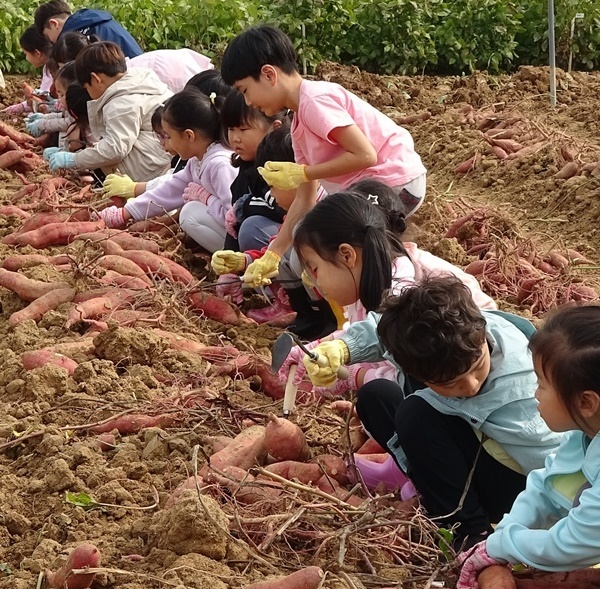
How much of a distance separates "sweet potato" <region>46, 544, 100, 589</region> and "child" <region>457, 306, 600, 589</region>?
831 mm

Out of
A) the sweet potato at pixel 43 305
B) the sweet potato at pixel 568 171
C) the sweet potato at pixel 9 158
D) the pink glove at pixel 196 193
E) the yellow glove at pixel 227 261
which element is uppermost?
the yellow glove at pixel 227 261

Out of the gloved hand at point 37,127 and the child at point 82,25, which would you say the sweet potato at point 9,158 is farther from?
the child at point 82,25

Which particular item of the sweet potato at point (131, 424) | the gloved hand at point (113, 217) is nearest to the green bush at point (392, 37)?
the gloved hand at point (113, 217)

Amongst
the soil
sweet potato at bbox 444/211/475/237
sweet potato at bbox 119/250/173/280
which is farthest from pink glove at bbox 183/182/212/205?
sweet potato at bbox 444/211/475/237

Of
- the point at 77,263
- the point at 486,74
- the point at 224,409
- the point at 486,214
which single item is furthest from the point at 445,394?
the point at 486,74

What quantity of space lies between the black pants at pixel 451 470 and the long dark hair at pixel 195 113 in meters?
2.60

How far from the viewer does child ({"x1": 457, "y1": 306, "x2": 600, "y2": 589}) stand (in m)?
1.85

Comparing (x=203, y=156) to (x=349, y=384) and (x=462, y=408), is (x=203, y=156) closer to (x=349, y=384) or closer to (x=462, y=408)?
(x=349, y=384)

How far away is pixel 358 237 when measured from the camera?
2809 millimetres

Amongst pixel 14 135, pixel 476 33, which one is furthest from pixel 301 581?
pixel 476 33

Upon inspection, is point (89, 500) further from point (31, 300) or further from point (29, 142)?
point (29, 142)

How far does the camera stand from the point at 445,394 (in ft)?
7.62

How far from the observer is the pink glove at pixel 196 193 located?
4.91 meters

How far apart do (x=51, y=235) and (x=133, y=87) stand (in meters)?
1.40
